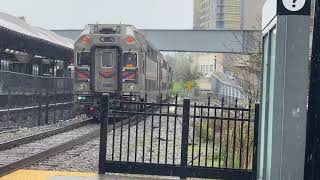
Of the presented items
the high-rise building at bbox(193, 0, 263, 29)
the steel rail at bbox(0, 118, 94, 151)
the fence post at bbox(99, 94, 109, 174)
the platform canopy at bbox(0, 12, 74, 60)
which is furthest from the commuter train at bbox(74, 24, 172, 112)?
the high-rise building at bbox(193, 0, 263, 29)

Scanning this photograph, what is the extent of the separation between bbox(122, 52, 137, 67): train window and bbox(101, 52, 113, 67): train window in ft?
2.04

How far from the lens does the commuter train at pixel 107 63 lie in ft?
71.2

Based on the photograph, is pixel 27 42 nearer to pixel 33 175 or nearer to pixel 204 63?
pixel 33 175

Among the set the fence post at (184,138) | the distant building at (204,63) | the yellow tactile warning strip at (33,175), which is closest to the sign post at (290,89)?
the fence post at (184,138)

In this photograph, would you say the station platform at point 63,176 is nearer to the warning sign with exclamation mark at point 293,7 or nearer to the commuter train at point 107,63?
the warning sign with exclamation mark at point 293,7

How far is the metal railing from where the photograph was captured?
19719 mm

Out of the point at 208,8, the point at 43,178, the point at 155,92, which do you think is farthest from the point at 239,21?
the point at 43,178

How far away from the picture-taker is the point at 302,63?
4.75 m

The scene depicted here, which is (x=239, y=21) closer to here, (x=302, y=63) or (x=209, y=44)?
(x=209, y=44)

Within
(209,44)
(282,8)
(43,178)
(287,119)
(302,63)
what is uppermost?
(209,44)

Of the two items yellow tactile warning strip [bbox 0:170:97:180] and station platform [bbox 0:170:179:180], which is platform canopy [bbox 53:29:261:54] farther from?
station platform [bbox 0:170:179:180]

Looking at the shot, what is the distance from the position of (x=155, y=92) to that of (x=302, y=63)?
24.2 meters

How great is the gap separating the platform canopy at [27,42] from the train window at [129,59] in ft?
13.2

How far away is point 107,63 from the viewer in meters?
22.0
